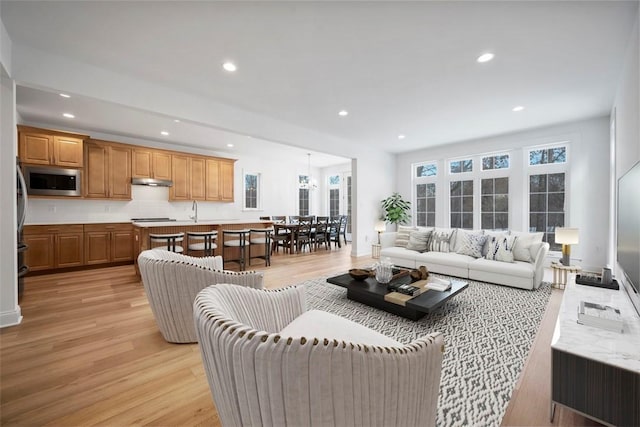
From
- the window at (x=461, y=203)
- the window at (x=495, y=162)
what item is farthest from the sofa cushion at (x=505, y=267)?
the window at (x=495, y=162)

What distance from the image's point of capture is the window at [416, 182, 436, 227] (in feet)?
22.9

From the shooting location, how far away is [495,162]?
5945 mm

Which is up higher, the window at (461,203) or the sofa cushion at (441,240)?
the window at (461,203)

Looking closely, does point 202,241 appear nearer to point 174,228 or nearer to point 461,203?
point 174,228

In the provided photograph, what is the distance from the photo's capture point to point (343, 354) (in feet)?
2.57

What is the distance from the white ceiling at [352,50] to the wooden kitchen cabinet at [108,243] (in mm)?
2170

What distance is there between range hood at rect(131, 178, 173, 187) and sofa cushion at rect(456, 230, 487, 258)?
6335 millimetres

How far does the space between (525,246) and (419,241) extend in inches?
62.9

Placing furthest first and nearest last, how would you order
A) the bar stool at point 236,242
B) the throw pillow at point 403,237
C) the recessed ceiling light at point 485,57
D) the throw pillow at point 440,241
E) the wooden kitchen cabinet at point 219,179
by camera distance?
the wooden kitchen cabinet at point 219,179 → the throw pillow at point 403,237 → the bar stool at point 236,242 → the throw pillow at point 440,241 → the recessed ceiling light at point 485,57

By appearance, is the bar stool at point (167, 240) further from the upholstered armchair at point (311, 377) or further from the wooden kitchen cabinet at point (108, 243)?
the upholstered armchair at point (311, 377)

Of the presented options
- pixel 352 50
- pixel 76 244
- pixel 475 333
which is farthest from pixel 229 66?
pixel 76 244

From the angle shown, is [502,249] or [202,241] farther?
[202,241]

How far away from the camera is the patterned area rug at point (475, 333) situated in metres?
1.62

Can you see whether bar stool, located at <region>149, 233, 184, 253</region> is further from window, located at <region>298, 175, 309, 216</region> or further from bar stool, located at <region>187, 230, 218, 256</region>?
window, located at <region>298, 175, 309, 216</region>
